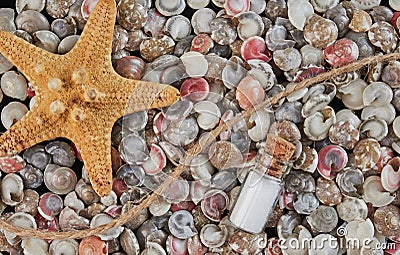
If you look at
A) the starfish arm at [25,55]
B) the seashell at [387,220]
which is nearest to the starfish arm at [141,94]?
the starfish arm at [25,55]

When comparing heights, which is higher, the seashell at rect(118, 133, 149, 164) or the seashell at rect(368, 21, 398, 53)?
the seashell at rect(368, 21, 398, 53)

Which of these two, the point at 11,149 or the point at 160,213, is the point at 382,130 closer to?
the point at 160,213

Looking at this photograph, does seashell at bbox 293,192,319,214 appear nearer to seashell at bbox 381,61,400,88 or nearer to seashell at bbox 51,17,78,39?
seashell at bbox 381,61,400,88

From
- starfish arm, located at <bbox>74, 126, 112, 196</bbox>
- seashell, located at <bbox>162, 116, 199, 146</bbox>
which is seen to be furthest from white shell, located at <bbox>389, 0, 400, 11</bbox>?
starfish arm, located at <bbox>74, 126, 112, 196</bbox>

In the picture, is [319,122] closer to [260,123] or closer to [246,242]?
[260,123]

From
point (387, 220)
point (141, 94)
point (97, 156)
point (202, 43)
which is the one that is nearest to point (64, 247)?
point (97, 156)

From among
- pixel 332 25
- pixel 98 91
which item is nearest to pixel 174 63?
pixel 98 91
